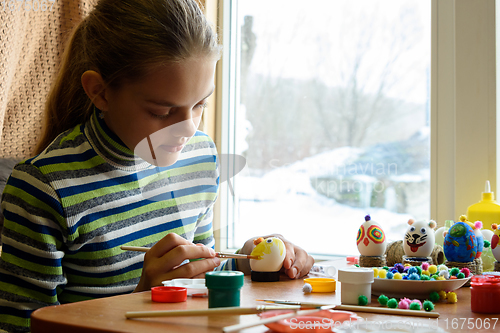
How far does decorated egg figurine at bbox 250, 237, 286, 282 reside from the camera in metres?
0.76

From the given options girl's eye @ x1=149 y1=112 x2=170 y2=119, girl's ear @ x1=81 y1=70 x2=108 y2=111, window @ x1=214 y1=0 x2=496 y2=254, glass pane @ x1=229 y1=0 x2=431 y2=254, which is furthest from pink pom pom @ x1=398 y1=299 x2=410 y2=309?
glass pane @ x1=229 y1=0 x2=431 y2=254

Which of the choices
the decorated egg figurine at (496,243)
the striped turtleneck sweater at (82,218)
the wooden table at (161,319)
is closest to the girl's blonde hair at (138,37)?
the striped turtleneck sweater at (82,218)

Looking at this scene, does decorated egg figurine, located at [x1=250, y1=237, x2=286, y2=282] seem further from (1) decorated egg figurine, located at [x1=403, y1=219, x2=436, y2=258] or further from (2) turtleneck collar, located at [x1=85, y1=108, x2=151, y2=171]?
(2) turtleneck collar, located at [x1=85, y1=108, x2=151, y2=171]

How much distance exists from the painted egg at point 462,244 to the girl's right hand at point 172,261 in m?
0.42

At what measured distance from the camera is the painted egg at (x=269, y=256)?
2.48 feet

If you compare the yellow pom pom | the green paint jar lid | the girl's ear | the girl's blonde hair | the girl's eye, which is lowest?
the yellow pom pom

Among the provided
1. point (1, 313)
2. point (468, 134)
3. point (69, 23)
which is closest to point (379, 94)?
point (468, 134)

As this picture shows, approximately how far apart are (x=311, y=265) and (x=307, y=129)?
2.97ft

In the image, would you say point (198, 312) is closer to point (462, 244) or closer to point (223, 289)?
point (223, 289)

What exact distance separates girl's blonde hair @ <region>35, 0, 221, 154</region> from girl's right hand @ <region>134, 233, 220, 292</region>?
0.33 meters

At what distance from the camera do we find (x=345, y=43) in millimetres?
1619

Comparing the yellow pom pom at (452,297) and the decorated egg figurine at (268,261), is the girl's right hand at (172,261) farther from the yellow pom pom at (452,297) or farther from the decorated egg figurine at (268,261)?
the yellow pom pom at (452,297)

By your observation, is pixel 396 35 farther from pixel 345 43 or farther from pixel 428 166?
pixel 428 166

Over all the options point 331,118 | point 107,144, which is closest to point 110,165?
point 107,144
